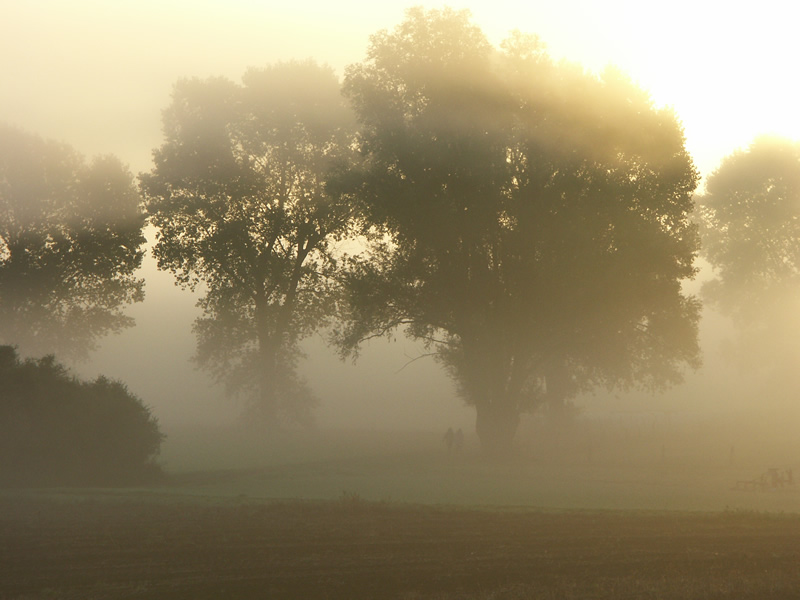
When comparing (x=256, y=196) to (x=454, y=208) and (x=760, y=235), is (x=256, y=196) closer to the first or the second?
(x=454, y=208)

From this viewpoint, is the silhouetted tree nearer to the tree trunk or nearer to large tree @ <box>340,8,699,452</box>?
large tree @ <box>340,8,699,452</box>

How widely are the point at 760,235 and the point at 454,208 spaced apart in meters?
31.9

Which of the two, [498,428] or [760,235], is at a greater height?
[760,235]

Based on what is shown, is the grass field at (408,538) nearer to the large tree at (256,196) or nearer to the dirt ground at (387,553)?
the dirt ground at (387,553)

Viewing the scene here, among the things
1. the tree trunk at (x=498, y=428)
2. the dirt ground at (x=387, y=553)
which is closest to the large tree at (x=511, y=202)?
the tree trunk at (x=498, y=428)

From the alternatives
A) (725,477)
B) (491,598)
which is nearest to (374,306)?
(725,477)

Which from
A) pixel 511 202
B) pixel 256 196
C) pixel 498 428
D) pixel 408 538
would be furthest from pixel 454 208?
pixel 408 538

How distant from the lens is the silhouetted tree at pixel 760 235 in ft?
182

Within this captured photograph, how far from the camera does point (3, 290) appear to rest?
49594 mm

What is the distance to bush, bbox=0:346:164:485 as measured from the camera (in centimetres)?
3069

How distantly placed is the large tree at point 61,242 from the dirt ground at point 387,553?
32.8m

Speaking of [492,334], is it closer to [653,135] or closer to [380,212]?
[380,212]

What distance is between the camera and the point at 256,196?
4628 cm

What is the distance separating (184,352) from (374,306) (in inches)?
3925
